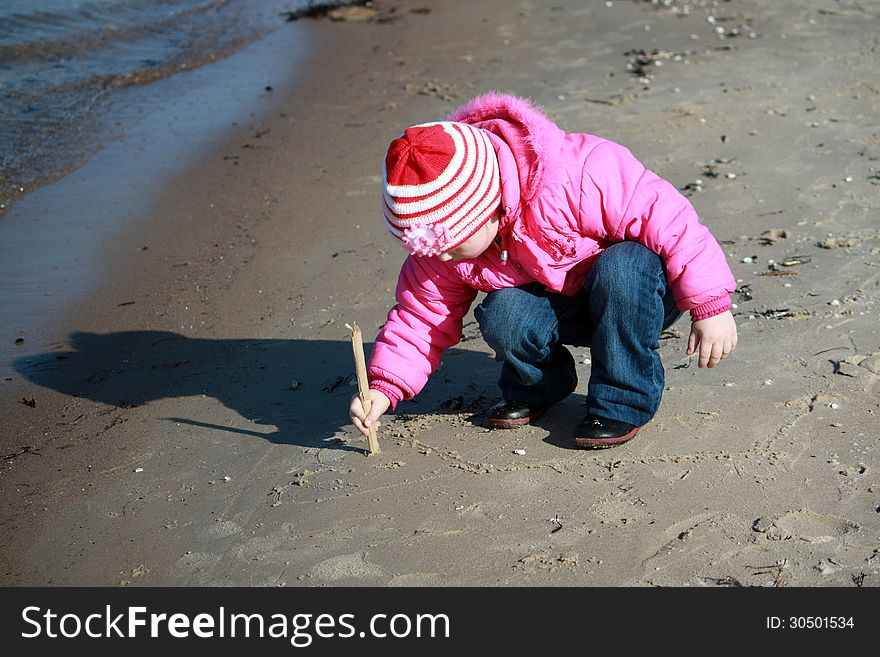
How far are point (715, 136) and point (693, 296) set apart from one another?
3.12 meters

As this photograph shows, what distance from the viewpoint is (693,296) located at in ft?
10.0

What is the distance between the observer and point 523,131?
3.07 m

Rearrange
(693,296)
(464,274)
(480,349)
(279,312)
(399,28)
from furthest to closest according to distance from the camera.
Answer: (399,28), (279,312), (480,349), (464,274), (693,296)

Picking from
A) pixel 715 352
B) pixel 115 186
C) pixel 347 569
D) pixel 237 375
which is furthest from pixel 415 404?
pixel 115 186

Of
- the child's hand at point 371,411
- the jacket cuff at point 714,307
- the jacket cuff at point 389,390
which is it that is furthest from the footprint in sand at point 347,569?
the jacket cuff at point 714,307

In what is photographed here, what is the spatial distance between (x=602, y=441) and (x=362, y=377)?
2.55ft

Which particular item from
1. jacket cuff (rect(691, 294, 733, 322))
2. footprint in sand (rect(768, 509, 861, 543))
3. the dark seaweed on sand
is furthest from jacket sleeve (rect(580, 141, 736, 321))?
the dark seaweed on sand

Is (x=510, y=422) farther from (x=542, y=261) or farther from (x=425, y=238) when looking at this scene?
(x=425, y=238)

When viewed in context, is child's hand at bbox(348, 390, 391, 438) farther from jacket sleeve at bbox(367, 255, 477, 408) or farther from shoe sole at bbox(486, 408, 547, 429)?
shoe sole at bbox(486, 408, 547, 429)

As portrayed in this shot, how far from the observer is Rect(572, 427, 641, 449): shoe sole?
3203mm

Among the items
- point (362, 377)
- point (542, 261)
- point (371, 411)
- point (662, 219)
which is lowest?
point (371, 411)

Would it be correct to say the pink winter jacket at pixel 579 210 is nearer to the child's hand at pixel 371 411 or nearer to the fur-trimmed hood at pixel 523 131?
the fur-trimmed hood at pixel 523 131

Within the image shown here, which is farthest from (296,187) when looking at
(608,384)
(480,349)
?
(608,384)
